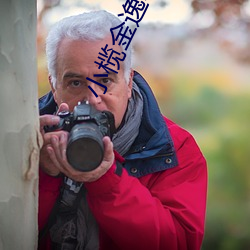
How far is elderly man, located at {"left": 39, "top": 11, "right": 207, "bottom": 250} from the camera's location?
2.90 ft

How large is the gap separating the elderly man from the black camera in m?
0.03

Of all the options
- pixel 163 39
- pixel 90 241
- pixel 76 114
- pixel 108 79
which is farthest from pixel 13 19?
pixel 163 39

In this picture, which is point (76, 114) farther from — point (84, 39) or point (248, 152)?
point (248, 152)

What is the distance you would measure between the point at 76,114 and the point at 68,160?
0.31 ft

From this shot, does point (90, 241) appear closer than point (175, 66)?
Yes

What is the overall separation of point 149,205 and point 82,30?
32 cm

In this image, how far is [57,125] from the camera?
855 millimetres


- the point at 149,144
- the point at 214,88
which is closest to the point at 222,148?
the point at 214,88

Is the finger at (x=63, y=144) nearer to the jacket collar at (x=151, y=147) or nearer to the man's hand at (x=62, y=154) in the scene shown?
the man's hand at (x=62, y=154)

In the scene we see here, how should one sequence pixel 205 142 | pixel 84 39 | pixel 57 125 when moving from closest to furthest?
pixel 57 125, pixel 84 39, pixel 205 142

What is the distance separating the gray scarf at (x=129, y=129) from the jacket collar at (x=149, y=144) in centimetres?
1

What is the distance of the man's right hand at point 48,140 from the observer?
2.66 ft

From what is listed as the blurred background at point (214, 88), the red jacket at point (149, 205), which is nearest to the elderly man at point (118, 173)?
the red jacket at point (149, 205)

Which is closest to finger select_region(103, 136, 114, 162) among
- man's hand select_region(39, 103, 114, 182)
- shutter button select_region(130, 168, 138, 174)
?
man's hand select_region(39, 103, 114, 182)
